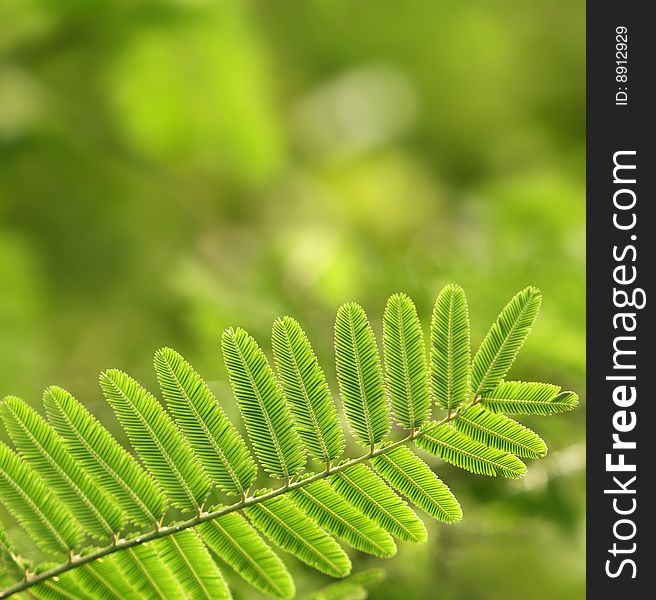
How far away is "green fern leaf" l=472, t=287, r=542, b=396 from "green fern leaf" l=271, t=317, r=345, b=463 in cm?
11

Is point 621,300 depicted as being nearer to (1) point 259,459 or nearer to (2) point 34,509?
(1) point 259,459

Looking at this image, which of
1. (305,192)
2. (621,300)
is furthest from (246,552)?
(305,192)

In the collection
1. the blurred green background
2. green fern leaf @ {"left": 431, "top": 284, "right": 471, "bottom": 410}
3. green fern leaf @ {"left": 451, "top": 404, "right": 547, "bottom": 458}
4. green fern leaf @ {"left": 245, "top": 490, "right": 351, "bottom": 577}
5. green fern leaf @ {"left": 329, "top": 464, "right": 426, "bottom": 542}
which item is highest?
the blurred green background

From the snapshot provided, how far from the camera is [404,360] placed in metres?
0.62

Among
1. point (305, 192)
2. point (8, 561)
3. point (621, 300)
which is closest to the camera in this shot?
point (8, 561)

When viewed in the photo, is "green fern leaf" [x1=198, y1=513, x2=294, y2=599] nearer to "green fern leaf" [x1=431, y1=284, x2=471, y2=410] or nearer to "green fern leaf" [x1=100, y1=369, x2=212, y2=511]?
"green fern leaf" [x1=100, y1=369, x2=212, y2=511]

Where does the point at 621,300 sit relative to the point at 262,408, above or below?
above

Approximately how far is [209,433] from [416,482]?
150 mm

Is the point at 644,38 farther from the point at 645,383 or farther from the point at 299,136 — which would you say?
the point at 299,136

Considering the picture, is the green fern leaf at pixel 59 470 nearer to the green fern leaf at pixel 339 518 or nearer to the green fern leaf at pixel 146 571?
the green fern leaf at pixel 146 571

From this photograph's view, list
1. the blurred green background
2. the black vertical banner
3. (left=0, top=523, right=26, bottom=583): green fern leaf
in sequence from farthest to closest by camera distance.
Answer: the blurred green background, the black vertical banner, (left=0, top=523, right=26, bottom=583): green fern leaf

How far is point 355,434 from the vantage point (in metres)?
0.60

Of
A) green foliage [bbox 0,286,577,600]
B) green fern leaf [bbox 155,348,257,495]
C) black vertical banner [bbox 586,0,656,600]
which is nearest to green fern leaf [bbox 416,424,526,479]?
green foliage [bbox 0,286,577,600]

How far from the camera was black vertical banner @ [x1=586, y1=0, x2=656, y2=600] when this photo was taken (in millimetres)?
1086
